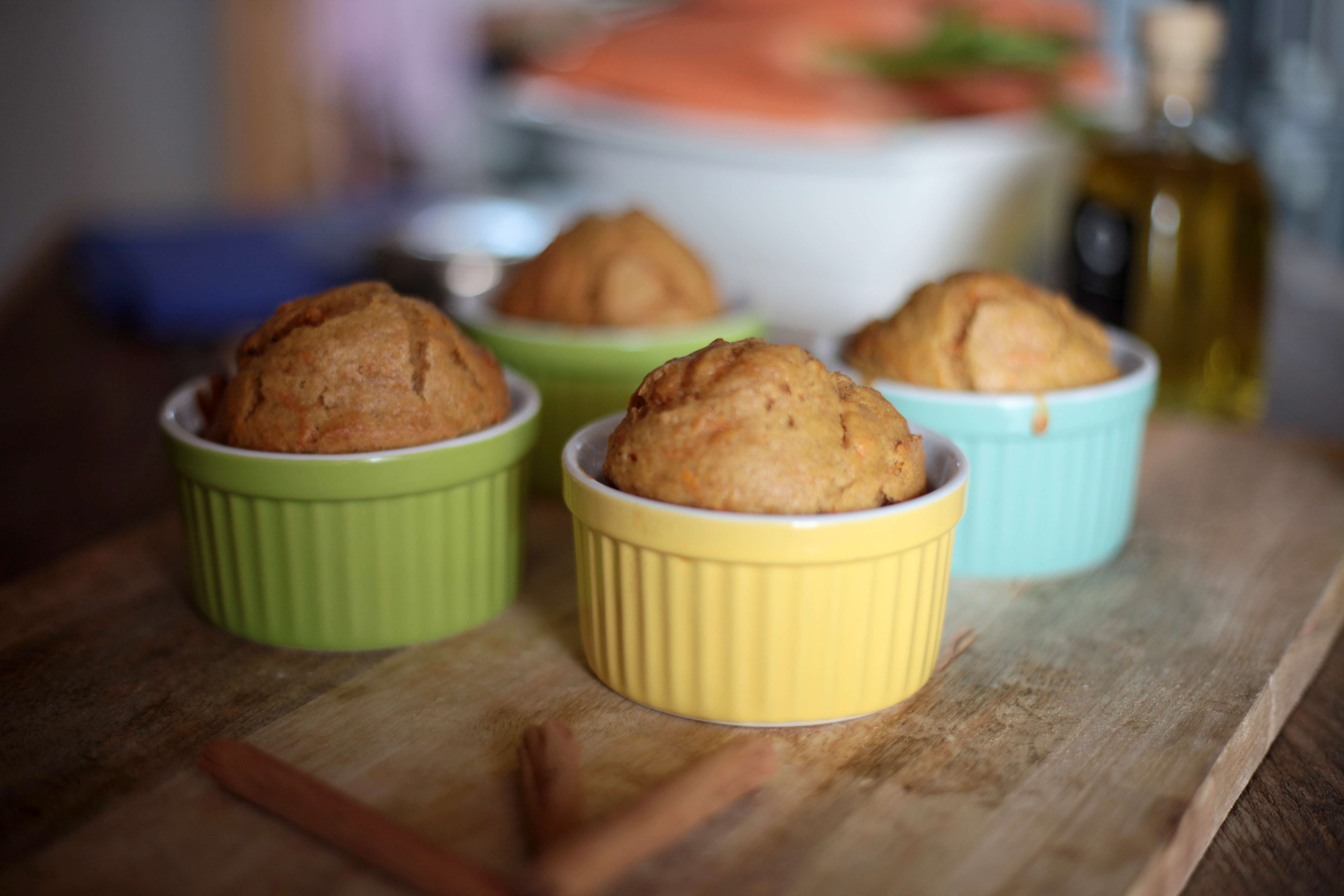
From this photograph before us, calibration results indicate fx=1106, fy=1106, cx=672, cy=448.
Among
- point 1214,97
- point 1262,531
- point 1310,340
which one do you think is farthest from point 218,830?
Answer: point 1214,97

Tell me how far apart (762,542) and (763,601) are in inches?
2.1

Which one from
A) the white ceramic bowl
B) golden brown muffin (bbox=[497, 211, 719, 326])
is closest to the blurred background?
the white ceramic bowl

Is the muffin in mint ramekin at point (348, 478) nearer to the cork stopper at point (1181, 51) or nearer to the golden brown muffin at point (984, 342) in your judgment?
the golden brown muffin at point (984, 342)

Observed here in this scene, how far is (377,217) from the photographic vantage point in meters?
2.35

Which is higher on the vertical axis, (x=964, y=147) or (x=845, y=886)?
(x=964, y=147)

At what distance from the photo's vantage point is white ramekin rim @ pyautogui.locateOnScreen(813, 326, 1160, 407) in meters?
1.12

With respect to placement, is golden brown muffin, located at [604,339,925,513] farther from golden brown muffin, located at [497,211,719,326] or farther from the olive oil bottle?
the olive oil bottle

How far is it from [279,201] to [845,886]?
3.57 metres

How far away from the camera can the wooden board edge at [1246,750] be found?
0.75 meters

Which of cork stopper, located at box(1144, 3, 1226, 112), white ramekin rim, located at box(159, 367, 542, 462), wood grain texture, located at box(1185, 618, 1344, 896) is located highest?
cork stopper, located at box(1144, 3, 1226, 112)

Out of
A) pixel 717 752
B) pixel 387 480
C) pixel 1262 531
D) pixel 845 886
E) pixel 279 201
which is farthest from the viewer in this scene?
pixel 279 201

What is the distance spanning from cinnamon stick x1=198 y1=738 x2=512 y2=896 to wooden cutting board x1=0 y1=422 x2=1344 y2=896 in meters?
0.01

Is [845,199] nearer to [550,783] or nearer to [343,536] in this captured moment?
[343,536]

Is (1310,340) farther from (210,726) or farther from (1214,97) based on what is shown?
(210,726)
